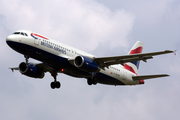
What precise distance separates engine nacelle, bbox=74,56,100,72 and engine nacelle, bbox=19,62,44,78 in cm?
773

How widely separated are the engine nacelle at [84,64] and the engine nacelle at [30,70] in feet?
25.4

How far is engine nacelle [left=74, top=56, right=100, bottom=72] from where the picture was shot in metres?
42.3

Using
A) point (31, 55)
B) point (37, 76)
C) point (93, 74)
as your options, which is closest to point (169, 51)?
point (93, 74)

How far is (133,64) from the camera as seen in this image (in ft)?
180

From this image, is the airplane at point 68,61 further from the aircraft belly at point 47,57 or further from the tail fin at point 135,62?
the tail fin at point 135,62

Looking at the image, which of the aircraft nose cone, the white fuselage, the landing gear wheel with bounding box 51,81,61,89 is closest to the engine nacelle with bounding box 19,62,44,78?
the landing gear wheel with bounding box 51,81,61,89

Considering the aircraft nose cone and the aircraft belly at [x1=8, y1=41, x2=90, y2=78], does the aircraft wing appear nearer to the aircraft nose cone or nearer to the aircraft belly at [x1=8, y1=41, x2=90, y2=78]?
the aircraft belly at [x1=8, y1=41, x2=90, y2=78]

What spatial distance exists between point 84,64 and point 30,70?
9.07 meters

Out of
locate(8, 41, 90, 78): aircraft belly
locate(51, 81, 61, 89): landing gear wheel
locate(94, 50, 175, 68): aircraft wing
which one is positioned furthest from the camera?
locate(51, 81, 61, 89): landing gear wheel

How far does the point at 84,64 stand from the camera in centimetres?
4231

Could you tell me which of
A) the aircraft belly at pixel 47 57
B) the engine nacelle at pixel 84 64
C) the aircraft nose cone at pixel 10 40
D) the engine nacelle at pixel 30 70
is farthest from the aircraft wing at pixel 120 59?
the aircraft nose cone at pixel 10 40

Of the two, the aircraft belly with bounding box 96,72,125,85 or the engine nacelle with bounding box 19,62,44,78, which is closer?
the engine nacelle with bounding box 19,62,44,78

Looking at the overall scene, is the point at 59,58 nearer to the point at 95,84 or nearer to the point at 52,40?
the point at 52,40

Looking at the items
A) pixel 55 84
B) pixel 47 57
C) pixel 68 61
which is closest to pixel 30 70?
pixel 55 84
